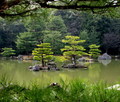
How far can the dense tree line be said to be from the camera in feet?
56.8

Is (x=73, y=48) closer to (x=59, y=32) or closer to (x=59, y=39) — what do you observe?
(x=59, y=32)

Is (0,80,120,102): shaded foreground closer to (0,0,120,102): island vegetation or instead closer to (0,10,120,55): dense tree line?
(0,0,120,102): island vegetation

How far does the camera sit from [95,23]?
20719 mm

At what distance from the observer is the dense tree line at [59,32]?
1731cm

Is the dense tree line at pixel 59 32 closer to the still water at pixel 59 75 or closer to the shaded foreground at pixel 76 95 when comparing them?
the still water at pixel 59 75

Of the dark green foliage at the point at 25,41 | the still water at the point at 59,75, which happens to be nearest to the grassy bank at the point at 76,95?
the still water at the point at 59,75

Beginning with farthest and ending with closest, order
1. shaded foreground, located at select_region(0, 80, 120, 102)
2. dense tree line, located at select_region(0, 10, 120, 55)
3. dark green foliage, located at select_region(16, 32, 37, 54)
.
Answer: dense tree line, located at select_region(0, 10, 120, 55) < dark green foliage, located at select_region(16, 32, 37, 54) < shaded foreground, located at select_region(0, 80, 120, 102)

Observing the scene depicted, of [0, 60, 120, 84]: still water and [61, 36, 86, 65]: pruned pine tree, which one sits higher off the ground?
[61, 36, 86, 65]: pruned pine tree

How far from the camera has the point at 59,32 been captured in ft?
55.8

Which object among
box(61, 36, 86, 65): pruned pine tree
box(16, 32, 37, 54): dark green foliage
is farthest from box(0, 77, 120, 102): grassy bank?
box(16, 32, 37, 54): dark green foliage

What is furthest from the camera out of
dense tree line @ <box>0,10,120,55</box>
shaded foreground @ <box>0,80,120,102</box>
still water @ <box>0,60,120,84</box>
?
dense tree line @ <box>0,10,120,55</box>

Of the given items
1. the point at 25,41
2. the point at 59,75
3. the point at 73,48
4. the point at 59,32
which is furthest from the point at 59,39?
the point at 59,75

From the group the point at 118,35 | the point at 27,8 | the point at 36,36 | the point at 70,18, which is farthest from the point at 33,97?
the point at 70,18

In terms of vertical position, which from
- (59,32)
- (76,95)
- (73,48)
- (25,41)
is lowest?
(73,48)
